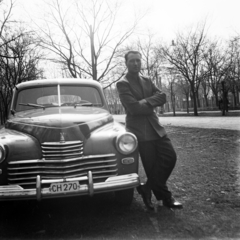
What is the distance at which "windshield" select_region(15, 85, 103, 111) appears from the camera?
4098mm

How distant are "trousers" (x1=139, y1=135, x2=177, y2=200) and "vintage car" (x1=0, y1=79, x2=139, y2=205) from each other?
311 millimetres

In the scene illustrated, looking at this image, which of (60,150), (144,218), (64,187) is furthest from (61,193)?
(144,218)

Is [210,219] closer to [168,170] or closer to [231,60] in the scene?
[168,170]

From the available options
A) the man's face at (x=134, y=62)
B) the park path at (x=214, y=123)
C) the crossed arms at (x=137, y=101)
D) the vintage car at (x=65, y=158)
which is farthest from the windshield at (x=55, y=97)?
the park path at (x=214, y=123)

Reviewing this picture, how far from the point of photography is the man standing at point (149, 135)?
3359mm

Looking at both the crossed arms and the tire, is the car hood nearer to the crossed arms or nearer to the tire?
the crossed arms

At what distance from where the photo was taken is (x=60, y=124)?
3.05 meters

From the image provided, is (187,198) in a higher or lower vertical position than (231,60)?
lower

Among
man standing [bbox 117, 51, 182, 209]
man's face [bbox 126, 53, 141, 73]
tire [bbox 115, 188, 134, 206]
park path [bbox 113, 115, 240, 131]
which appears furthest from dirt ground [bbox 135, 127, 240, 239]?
park path [bbox 113, 115, 240, 131]

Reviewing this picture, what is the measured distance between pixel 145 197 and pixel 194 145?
16.0 feet

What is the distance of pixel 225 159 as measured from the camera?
5855mm

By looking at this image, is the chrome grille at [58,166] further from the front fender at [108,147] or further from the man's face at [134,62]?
the man's face at [134,62]

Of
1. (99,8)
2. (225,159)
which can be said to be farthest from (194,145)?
(99,8)

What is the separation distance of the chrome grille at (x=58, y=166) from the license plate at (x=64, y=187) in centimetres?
10
